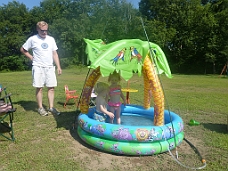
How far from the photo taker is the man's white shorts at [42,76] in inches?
230

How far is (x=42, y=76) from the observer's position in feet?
19.5

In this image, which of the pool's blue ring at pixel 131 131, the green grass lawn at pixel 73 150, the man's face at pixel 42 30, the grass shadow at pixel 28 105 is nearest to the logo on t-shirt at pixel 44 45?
the man's face at pixel 42 30

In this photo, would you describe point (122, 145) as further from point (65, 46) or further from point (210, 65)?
point (65, 46)

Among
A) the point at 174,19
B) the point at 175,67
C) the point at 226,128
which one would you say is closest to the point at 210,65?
the point at 175,67

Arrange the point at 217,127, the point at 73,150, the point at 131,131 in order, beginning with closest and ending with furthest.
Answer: the point at 131,131, the point at 73,150, the point at 217,127

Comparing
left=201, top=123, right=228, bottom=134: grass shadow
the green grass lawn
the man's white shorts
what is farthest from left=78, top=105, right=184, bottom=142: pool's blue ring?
the man's white shorts

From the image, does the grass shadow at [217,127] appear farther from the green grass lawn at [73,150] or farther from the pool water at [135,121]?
the pool water at [135,121]

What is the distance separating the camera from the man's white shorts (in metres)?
5.84

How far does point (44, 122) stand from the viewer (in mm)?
5680

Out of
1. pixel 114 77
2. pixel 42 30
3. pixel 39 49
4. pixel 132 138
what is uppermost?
pixel 42 30

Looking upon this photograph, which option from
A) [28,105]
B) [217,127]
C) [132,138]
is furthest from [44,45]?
[217,127]

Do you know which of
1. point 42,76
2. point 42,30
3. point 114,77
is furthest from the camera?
point 42,76

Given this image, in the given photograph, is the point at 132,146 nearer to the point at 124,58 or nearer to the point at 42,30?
the point at 124,58

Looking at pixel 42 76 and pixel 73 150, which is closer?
pixel 73 150
